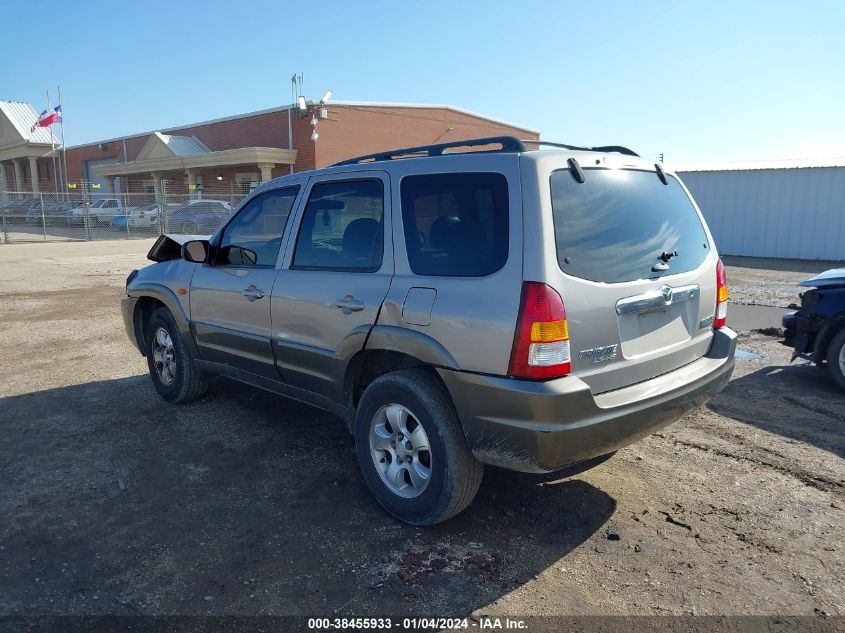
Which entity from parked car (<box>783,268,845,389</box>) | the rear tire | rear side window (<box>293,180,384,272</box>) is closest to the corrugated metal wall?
parked car (<box>783,268,845,389</box>)

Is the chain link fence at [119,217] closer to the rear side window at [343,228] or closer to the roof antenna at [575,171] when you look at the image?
the rear side window at [343,228]

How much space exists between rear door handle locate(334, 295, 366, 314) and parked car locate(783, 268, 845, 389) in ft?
15.0

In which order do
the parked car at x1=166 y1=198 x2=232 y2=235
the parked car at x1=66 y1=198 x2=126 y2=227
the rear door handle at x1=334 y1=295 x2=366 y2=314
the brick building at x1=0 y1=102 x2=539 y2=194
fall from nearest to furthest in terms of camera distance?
the rear door handle at x1=334 y1=295 x2=366 y2=314 < the parked car at x1=166 y1=198 x2=232 y2=235 < the parked car at x1=66 y1=198 x2=126 y2=227 < the brick building at x1=0 y1=102 x2=539 y2=194

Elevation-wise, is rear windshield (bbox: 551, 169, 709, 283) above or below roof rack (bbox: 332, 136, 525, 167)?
below

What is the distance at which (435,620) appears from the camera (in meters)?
2.71

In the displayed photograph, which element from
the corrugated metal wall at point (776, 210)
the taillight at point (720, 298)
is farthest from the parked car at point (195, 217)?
the taillight at point (720, 298)

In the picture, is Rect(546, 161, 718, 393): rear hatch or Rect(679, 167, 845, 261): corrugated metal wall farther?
Rect(679, 167, 845, 261): corrugated metal wall

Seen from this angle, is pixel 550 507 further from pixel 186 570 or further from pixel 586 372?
pixel 186 570

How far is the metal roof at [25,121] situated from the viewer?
51062 millimetres

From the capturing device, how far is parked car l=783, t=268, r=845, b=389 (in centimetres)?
570

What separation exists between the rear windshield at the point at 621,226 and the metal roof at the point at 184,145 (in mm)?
39341

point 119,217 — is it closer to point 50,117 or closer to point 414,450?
point 50,117

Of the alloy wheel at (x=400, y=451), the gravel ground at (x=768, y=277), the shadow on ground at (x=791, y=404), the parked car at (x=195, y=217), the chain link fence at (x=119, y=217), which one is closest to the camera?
the alloy wheel at (x=400, y=451)

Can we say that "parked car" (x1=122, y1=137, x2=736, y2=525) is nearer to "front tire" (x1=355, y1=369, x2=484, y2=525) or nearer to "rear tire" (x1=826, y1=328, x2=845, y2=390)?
"front tire" (x1=355, y1=369, x2=484, y2=525)
